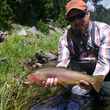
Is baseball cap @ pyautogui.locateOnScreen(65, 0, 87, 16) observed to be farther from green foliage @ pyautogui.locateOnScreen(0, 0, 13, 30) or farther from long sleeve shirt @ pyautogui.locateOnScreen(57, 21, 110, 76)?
green foliage @ pyautogui.locateOnScreen(0, 0, 13, 30)

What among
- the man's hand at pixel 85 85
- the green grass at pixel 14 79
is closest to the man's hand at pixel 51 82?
the man's hand at pixel 85 85

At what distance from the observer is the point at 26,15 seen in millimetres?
27797

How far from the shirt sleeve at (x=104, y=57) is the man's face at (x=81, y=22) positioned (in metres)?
0.29

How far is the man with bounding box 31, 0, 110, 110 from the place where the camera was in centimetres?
698

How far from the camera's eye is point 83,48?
23.9 feet

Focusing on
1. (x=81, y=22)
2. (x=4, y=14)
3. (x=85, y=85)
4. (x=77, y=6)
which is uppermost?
(x=77, y=6)

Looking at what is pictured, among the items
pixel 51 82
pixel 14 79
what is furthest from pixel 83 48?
pixel 14 79

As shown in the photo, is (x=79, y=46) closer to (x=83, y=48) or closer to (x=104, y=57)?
(x=83, y=48)

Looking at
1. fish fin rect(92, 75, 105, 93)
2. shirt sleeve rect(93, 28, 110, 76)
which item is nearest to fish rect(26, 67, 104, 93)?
fish fin rect(92, 75, 105, 93)

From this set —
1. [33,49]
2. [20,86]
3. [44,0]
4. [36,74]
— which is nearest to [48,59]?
[33,49]

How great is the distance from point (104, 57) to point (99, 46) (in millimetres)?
215

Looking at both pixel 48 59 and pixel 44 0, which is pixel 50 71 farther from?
pixel 44 0

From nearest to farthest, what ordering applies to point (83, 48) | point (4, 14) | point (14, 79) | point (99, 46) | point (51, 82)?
point (51, 82) < point (99, 46) < point (83, 48) < point (14, 79) < point (4, 14)

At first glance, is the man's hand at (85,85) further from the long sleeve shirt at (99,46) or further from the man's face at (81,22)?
the man's face at (81,22)
